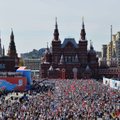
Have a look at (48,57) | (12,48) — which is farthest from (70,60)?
(12,48)

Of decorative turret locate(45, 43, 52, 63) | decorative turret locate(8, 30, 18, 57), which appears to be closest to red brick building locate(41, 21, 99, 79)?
decorative turret locate(45, 43, 52, 63)

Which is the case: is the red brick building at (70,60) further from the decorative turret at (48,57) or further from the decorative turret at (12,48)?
the decorative turret at (12,48)

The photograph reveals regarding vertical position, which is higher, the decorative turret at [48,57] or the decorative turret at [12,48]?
the decorative turret at [12,48]

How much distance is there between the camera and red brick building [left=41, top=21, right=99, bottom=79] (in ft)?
343

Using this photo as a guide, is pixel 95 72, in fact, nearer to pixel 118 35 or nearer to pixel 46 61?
pixel 46 61

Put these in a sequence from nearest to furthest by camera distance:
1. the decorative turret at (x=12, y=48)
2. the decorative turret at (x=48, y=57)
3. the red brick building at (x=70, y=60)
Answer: the red brick building at (x=70, y=60) < the decorative turret at (x=48, y=57) < the decorative turret at (x=12, y=48)

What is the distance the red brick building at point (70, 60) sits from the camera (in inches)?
4122

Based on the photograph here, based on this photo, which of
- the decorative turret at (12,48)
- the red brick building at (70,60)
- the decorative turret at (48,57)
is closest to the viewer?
the red brick building at (70,60)

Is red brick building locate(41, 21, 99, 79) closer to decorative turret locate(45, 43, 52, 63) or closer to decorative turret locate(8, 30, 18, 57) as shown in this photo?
decorative turret locate(45, 43, 52, 63)

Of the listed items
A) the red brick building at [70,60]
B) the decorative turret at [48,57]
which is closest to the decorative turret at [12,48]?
the decorative turret at [48,57]

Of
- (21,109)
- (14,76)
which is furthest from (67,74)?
(21,109)

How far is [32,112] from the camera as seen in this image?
1136 inches

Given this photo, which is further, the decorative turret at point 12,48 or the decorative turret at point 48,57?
the decorative turret at point 12,48

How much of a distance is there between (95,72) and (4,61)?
77.2 ft
